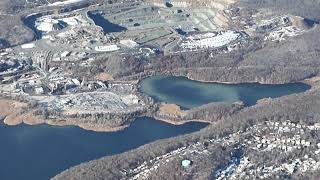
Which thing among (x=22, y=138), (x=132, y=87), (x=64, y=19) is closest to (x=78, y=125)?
(x=22, y=138)

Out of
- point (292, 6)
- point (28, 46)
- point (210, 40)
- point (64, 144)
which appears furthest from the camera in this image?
point (292, 6)

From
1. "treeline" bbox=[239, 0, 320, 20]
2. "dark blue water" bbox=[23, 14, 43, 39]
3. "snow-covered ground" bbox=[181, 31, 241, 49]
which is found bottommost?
"dark blue water" bbox=[23, 14, 43, 39]

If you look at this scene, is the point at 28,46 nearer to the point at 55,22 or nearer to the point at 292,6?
the point at 55,22

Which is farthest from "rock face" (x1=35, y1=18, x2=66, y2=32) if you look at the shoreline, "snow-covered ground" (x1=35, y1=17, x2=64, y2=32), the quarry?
the shoreline

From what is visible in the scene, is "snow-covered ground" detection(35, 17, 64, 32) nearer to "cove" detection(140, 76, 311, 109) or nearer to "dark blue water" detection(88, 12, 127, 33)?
"dark blue water" detection(88, 12, 127, 33)

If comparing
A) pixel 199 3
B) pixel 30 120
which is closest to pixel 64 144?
pixel 30 120

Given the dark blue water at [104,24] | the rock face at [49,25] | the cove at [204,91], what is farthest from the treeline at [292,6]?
the rock face at [49,25]
